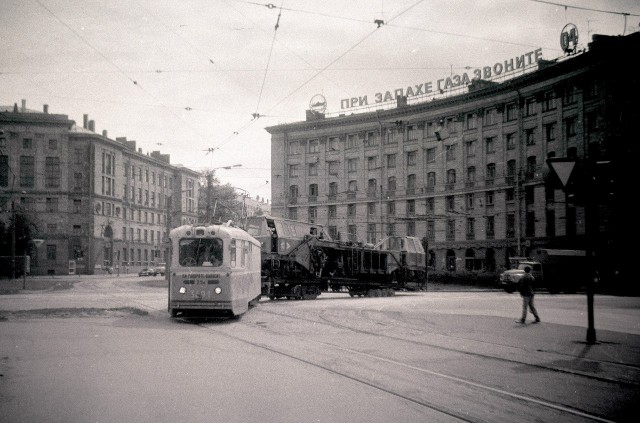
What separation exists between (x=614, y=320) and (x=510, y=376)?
1139 cm

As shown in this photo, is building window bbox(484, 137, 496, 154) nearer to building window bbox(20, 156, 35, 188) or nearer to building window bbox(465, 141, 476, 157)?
building window bbox(465, 141, 476, 157)

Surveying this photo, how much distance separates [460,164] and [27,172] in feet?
136

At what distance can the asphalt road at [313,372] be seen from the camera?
6.55 m

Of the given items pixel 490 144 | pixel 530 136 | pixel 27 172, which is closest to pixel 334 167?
pixel 490 144

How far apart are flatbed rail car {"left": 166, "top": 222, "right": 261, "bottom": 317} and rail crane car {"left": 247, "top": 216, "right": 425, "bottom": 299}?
33.1 ft

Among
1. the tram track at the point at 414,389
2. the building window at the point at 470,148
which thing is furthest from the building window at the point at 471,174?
the tram track at the point at 414,389

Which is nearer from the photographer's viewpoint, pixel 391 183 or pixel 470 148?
pixel 470 148

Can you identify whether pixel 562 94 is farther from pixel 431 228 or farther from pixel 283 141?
pixel 283 141

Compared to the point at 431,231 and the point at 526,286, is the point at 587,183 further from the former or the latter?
the point at 431,231

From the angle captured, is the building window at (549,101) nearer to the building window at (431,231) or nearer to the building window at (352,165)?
the building window at (431,231)

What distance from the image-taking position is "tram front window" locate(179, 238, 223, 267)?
55.6ft

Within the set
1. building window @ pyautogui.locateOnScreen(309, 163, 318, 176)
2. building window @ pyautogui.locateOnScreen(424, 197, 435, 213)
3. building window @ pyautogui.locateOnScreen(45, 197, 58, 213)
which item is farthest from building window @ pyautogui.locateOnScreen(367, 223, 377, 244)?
building window @ pyautogui.locateOnScreen(45, 197, 58, 213)

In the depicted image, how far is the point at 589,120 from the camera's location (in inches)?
1982

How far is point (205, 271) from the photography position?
16703 millimetres
